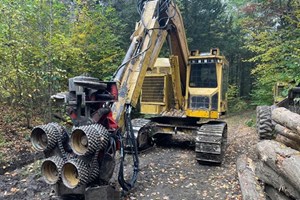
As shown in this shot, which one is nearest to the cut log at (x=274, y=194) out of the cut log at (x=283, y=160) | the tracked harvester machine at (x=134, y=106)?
the cut log at (x=283, y=160)

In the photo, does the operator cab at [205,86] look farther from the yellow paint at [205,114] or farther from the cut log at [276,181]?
the cut log at [276,181]

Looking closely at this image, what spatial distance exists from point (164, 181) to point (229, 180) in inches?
49.6

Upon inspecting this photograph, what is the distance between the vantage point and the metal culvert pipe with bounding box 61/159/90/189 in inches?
132

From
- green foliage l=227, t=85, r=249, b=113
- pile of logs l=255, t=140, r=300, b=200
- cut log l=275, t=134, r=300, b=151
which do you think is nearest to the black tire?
cut log l=275, t=134, r=300, b=151

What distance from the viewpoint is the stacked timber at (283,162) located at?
3322 mm

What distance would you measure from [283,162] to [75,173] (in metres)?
2.69

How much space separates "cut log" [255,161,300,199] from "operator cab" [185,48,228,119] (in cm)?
253

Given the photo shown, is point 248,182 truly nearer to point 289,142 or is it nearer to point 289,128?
point 289,142

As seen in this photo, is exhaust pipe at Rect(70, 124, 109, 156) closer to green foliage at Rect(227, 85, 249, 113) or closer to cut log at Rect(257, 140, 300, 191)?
cut log at Rect(257, 140, 300, 191)

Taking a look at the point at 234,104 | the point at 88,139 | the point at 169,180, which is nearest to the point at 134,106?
the point at 88,139

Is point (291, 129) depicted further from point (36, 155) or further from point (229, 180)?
point (36, 155)

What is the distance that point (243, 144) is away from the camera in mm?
8828

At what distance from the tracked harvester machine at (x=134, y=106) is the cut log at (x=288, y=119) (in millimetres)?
1558

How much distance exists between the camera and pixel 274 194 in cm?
409
